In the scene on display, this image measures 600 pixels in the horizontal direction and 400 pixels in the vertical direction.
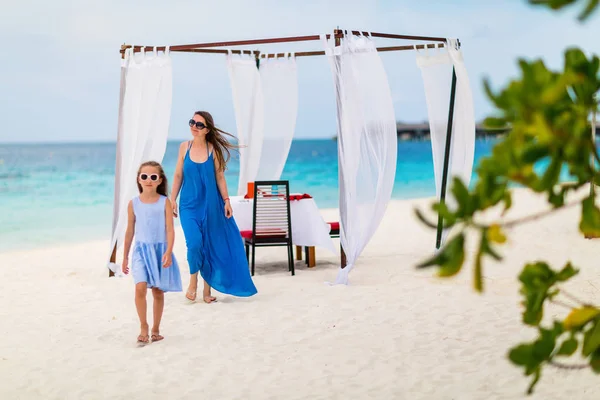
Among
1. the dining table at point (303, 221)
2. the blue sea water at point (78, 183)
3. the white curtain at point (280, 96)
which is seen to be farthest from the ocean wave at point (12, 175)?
the dining table at point (303, 221)

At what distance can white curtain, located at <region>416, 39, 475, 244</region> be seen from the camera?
263 inches

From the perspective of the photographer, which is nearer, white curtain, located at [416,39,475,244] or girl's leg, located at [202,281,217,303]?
girl's leg, located at [202,281,217,303]

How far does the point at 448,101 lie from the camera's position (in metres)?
6.83

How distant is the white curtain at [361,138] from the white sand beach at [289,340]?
1.72 ft

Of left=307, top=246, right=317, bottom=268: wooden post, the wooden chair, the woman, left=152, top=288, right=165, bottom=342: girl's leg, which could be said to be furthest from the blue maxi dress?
left=307, top=246, right=317, bottom=268: wooden post

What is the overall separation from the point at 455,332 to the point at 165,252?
176cm

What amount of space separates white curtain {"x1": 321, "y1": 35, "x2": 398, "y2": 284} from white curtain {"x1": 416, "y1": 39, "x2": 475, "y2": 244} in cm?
82

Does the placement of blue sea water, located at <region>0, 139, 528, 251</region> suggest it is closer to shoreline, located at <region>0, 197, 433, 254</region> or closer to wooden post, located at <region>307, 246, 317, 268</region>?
shoreline, located at <region>0, 197, 433, 254</region>

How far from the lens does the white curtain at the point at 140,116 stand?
6355 millimetres

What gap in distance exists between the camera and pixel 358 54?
596cm

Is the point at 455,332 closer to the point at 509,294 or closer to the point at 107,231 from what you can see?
the point at 509,294

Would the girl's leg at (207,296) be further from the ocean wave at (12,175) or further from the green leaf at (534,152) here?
the ocean wave at (12,175)

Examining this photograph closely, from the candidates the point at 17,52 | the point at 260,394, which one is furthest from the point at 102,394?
the point at 17,52

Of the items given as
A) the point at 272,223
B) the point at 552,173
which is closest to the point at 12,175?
the point at 272,223
